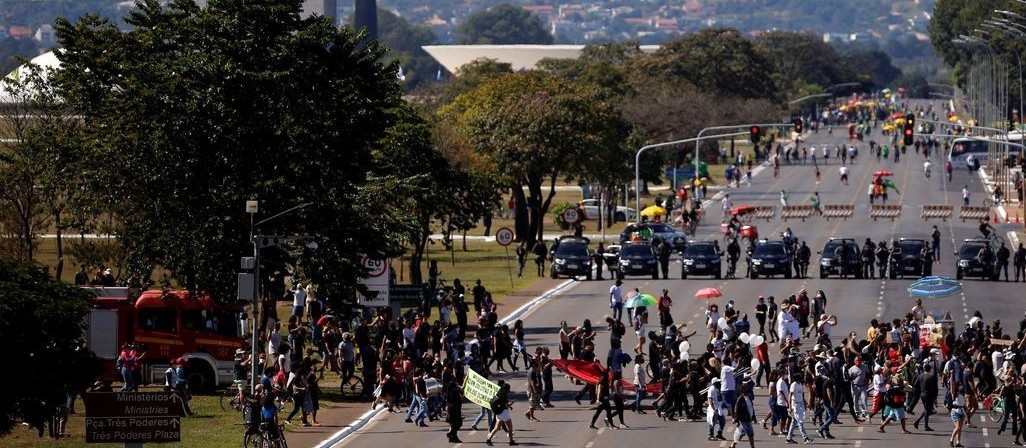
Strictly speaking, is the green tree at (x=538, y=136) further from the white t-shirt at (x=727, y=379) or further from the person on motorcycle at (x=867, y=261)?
the white t-shirt at (x=727, y=379)

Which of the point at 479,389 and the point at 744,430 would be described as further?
the point at 479,389

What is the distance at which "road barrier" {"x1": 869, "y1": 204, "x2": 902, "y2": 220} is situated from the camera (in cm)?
9881

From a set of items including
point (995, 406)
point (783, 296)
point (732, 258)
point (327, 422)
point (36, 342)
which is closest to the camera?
point (36, 342)

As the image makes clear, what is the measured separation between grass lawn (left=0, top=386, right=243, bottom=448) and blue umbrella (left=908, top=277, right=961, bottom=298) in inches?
753

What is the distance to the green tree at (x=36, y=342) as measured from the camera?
3338 centimetres

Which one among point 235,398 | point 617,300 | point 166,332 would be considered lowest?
point 235,398

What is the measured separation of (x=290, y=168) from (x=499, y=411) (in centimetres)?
1095

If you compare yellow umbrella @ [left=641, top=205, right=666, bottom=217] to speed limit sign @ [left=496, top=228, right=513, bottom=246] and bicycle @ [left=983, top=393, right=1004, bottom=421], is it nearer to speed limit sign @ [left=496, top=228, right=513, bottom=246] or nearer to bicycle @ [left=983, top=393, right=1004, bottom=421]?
speed limit sign @ [left=496, top=228, right=513, bottom=246]

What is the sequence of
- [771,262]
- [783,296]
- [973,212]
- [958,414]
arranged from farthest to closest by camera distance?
[973,212] → [771,262] → [783,296] → [958,414]

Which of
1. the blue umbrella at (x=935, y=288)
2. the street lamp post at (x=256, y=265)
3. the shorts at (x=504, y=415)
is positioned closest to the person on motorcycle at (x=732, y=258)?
the blue umbrella at (x=935, y=288)

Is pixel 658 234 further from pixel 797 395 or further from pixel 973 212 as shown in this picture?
pixel 797 395

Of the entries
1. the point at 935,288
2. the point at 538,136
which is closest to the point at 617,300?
the point at 935,288

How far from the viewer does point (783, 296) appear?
6178 centimetres

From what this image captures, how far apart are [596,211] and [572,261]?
35.3m
